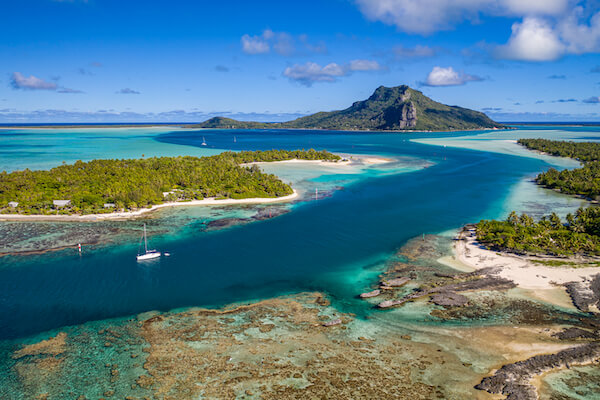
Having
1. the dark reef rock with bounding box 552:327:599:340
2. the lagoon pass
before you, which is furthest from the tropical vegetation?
the dark reef rock with bounding box 552:327:599:340

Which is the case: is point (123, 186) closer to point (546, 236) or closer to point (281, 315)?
point (281, 315)

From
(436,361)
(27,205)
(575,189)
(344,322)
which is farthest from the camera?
(575,189)

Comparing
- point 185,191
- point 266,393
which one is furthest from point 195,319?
point 185,191

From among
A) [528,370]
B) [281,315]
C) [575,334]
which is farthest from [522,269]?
[281,315]

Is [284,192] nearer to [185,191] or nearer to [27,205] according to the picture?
[185,191]

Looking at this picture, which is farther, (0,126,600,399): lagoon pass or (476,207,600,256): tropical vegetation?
(476,207,600,256): tropical vegetation

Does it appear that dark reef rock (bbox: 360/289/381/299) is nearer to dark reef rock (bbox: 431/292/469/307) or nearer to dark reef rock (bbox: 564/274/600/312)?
dark reef rock (bbox: 431/292/469/307)
